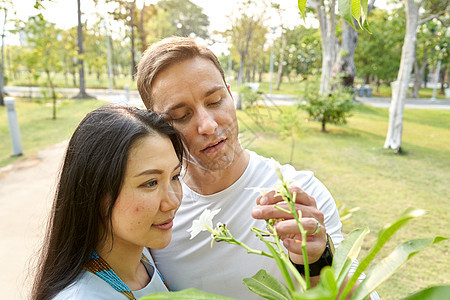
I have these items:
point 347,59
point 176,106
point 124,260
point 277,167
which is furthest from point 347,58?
point 277,167

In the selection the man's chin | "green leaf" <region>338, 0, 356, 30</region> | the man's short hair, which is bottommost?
the man's chin

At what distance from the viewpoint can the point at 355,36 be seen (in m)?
14.6

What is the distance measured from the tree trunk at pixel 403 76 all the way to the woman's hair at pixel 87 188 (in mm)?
7190

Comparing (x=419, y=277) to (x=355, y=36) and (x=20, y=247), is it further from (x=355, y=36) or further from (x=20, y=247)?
(x=355, y=36)

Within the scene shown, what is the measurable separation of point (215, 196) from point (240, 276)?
13.1 inches

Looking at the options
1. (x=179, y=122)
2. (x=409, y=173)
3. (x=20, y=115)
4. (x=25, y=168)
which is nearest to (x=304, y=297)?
(x=179, y=122)

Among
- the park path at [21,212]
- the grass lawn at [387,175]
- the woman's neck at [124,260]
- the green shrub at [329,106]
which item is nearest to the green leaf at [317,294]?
the woman's neck at [124,260]

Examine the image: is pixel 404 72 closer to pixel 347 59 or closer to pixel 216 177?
pixel 216 177

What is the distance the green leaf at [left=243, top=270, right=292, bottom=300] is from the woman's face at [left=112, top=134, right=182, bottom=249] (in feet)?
1.41

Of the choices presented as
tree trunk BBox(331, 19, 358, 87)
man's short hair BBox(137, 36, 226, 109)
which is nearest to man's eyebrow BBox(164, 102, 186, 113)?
man's short hair BBox(137, 36, 226, 109)

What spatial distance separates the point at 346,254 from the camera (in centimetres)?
71

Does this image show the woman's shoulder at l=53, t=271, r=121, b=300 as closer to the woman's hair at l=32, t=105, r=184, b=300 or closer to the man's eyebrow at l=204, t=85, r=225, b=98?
the woman's hair at l=32, t=105, r=184, b=300

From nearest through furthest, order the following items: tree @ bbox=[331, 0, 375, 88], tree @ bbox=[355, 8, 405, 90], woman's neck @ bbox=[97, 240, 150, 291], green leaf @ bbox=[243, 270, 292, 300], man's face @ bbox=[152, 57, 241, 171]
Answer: green leaf @ bbox=[243, 270, 292, 300], woman's neck @ bbox=[97, 240, 150, 291], man's face @ bbox=[152, 57, 241, 171], tree @ bbox=[331, 0, 375, 88], tree @ bbox=[355, 8, 405, 90]

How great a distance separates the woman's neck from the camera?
1.24 m
